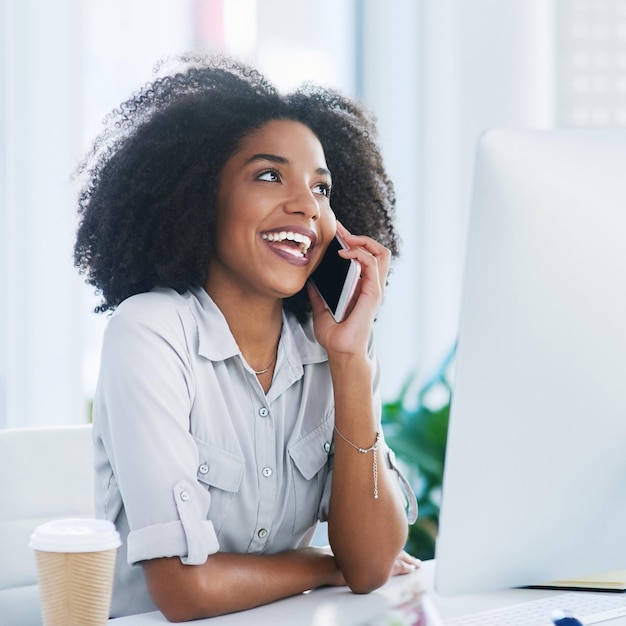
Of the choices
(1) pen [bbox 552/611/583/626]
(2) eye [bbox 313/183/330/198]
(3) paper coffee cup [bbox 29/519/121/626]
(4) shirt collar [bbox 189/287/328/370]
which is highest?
(2) eye [bbox 313/183/330/198]

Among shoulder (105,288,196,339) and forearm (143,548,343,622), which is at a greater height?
shoulder (105,288,196,339)

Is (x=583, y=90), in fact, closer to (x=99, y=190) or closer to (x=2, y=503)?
(x=99, y=190)

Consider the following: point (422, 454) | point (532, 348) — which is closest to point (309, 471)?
point (532, 348)

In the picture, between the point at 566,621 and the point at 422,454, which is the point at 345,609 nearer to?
the point at 566,621

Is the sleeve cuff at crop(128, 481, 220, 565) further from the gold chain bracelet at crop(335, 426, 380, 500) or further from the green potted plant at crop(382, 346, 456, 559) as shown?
the green potted plant at crop(382, 346, 456, 559)

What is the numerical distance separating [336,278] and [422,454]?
4.53 ft

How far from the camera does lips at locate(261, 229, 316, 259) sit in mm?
1497

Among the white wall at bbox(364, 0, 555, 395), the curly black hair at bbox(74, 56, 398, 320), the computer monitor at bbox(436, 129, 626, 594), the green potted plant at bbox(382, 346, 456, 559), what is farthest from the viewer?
the white wall at bbox(364, 0, 555, 395)

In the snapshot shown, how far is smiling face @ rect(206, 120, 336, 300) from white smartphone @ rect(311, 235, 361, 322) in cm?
4

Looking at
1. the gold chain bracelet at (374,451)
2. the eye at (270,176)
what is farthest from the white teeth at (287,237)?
the gold chain bracelet at (374,451)

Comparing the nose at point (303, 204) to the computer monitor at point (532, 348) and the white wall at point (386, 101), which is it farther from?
the white wall at point (386, 101)

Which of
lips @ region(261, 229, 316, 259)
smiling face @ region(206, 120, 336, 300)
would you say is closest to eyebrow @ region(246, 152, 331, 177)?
smiling face @ region(206, 120, 336, 300)

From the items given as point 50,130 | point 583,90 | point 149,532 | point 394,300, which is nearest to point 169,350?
point 149,532

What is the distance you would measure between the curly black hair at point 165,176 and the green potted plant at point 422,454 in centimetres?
126
